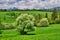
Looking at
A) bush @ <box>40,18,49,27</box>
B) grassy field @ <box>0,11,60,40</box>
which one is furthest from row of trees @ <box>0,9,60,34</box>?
grassy field @ <box>0,11,60,40</box>

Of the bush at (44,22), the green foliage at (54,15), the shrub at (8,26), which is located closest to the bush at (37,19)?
the bush at (44,22)

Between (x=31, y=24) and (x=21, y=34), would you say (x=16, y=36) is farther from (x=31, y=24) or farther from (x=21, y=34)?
(x=31, y=24)

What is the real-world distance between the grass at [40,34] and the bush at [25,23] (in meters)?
0.22

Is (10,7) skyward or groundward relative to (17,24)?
skyward

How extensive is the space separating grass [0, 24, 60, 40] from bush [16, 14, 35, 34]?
22 centimetres

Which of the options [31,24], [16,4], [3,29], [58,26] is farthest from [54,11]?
[3,29]

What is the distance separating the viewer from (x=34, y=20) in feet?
18.3

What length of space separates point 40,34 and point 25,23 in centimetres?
75

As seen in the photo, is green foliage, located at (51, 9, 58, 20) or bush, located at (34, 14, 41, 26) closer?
bush, located at (34, 14, 41, 26)

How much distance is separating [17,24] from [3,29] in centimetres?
61

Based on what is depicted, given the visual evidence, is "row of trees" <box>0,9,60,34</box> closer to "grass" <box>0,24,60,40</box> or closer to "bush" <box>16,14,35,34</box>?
"bush" <box>16,14,35,34</box>

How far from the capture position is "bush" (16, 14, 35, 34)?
547 centimetres

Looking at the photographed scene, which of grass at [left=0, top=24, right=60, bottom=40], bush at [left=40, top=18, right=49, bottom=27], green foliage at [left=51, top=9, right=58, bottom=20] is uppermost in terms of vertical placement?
green foliage at [left=51, top=9, right=58, bottom=20]

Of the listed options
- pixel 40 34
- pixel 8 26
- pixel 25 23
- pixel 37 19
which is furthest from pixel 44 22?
pixel 8 26
